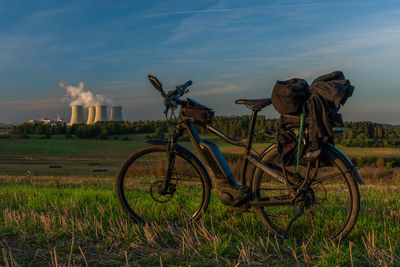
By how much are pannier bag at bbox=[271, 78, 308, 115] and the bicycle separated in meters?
0.16

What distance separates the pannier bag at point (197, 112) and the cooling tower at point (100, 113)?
53.8 metres

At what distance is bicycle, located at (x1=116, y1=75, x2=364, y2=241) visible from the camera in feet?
11.2

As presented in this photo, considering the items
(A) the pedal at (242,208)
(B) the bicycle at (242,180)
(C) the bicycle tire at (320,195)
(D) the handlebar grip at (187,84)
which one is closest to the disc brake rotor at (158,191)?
(B) the bicycle at (242,180)

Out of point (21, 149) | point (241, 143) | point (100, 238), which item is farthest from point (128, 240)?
point (21, 149)

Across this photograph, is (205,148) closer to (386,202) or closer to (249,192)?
(249,192)

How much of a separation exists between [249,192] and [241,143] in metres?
0.53

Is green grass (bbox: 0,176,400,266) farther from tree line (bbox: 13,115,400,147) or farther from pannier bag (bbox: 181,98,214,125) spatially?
tree line (bbox: 13,115,400,147)

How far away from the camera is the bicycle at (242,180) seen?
3424 millimetres

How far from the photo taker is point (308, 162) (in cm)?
339

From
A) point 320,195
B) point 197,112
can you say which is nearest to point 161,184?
point 197,112

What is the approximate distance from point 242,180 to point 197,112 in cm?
89

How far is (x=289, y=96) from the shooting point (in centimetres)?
330

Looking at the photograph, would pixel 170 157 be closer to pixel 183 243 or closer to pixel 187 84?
pixel 187 84

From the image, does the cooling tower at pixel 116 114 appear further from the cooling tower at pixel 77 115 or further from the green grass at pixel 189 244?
the green grass at pixel 189 244
